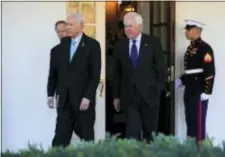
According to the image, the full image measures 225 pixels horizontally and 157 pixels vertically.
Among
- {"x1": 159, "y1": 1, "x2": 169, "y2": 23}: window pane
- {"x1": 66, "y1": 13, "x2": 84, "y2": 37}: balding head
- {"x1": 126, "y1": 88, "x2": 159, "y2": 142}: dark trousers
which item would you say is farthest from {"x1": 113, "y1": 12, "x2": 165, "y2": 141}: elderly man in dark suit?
{"x1": 159, "y1": 1, "x2": 169, "y2": 23}: window pane

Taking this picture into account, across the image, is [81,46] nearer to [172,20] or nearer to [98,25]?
[98,25]

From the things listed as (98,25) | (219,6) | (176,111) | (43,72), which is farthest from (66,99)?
(219,6)

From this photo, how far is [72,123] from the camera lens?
4.90 m

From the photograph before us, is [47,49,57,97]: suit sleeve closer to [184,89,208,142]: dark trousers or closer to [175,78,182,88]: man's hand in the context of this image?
[184,89,208,142]: dark trousers

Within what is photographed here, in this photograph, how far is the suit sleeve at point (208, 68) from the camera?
19.7 ft

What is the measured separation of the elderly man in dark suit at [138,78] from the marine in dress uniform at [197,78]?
1155 mm

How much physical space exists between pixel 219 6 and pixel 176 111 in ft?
4.38

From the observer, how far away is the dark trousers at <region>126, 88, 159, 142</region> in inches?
195

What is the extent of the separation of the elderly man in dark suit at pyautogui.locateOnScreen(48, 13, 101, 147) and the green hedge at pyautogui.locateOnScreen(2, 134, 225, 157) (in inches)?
97.5

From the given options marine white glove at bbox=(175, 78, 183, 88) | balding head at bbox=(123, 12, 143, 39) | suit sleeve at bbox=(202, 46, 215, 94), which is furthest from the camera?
marine white glove at bbox=(175, 78, 183, 88)

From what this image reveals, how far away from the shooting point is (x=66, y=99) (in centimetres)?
482

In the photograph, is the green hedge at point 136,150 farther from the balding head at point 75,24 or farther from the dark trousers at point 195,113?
the dark trousers at point 195,113

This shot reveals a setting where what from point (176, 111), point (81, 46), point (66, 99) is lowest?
point (176, 111)

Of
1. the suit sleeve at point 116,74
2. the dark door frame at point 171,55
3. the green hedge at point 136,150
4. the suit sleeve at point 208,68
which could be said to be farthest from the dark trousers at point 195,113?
the green hedge at point 136,150
